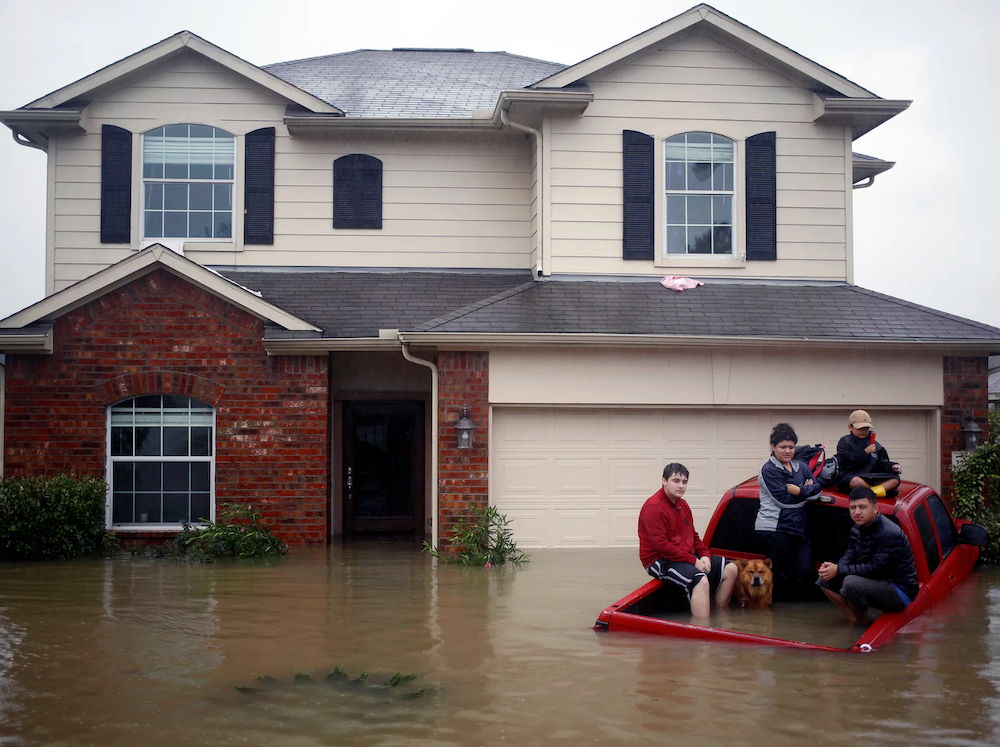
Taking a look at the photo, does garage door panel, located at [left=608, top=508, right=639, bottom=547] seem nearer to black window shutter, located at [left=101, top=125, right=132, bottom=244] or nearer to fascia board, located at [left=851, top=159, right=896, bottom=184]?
fascia board, located at [left=851, top=159, right=896, bottom=184]

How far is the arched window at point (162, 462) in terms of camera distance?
43.8 ft

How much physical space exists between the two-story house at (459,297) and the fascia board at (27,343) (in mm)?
28

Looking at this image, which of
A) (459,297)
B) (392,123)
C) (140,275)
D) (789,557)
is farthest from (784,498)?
(392,123)

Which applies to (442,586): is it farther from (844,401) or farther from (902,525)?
(844,401)

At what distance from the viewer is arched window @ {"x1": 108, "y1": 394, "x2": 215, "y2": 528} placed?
13.4m

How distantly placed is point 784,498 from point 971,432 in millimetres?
5533

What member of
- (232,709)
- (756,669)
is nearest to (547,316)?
(756,669)

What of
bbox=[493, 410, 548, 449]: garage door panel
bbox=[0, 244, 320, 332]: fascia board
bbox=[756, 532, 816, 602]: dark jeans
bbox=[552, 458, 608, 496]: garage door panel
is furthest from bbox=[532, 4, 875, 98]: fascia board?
bbox=[756, 532, 816, 602]: dark jeans

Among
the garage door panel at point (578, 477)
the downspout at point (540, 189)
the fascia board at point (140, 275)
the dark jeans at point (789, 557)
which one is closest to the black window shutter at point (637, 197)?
the downspout at point (540, 189)

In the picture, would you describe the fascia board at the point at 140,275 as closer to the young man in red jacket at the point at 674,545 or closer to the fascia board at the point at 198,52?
the fascia board at the point at 198,52

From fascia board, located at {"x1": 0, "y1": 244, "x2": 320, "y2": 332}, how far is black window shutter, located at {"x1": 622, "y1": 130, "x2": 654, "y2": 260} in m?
4.65

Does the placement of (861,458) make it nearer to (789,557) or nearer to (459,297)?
(789,557)

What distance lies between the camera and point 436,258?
605 inches

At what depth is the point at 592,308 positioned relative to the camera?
1327 cm
